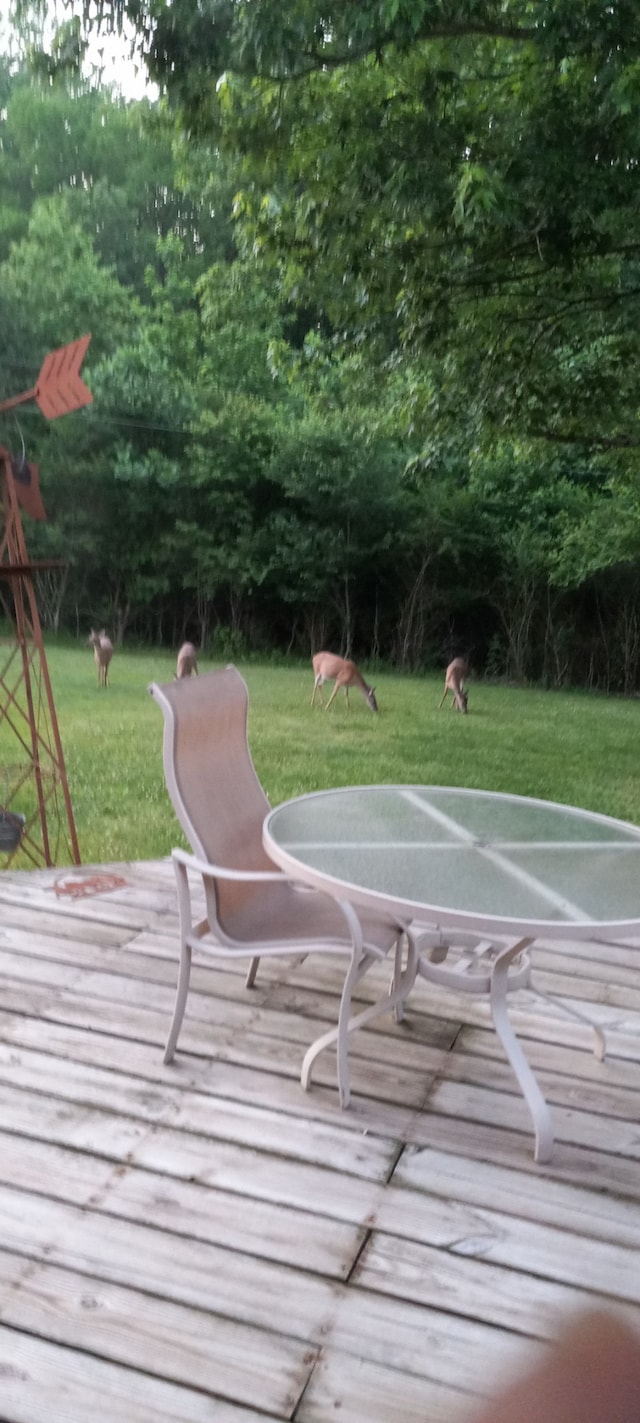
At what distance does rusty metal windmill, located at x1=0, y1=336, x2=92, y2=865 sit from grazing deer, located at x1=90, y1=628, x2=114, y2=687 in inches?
8.9

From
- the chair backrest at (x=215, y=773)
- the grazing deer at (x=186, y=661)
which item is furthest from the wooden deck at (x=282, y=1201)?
the grazing deer at (x=186, y=661)

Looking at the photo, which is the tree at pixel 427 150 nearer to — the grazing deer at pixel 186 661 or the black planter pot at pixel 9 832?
the grazing deer at pixel 186 661

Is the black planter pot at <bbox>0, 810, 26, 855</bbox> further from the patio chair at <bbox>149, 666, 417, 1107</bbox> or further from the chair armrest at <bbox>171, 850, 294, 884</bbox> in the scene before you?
the chair armrest at <bbox>171, 850, 294, 884</bbox>

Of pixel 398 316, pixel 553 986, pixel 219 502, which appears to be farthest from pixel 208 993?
pixel 398 316

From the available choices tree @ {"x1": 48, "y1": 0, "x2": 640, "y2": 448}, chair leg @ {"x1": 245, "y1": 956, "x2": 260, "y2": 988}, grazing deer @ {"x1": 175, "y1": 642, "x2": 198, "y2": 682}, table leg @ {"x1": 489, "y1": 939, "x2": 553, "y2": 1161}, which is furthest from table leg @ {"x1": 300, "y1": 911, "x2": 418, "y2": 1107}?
tree @ {"x1": 48, "y1": 0, "x2": 640, "y2": 448}

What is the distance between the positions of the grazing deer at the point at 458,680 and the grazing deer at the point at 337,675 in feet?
1.15

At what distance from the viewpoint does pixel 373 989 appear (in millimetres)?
2748

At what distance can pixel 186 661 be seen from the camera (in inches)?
169

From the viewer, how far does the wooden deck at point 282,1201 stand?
1.42 metres

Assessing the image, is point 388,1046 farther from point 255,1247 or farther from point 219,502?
point 219,502

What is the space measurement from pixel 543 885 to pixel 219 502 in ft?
9.34

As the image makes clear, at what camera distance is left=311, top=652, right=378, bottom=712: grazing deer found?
4469 mm

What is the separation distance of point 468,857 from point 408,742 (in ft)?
7.48

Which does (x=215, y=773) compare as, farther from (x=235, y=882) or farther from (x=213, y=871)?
(x=213, y=871)
